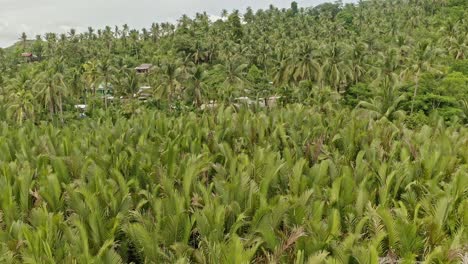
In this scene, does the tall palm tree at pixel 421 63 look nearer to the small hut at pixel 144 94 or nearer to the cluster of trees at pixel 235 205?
the cluster of trees at pixel 235 205

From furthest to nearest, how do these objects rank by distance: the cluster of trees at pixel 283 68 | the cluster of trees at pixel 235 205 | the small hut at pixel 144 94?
the small hut at pixel 144 94 < the cluster of trees at pixel 283 68 < the cluster of trees at pixel 235 205

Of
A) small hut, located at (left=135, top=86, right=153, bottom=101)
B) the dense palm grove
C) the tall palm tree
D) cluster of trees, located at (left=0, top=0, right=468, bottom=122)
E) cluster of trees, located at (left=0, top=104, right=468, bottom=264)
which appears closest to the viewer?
cluster of trees, located at (left=0, top=104, right=468, bottom=264)

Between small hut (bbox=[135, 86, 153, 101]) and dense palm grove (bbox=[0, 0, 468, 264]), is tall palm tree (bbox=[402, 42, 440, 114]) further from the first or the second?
small hut (bbox=[135, 86, 153, 101])

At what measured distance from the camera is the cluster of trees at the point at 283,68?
4050cm

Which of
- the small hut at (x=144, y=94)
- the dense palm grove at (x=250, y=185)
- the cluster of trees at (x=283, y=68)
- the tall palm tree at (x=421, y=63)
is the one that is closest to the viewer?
the dense palm grove at (x=250, y=185)

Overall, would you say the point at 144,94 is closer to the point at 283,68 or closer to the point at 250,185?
the point at 283,68

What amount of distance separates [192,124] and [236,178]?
992cm

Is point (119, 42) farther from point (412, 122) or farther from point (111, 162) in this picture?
point (111, 162)

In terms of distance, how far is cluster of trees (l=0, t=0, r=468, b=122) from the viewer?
40.5 metres

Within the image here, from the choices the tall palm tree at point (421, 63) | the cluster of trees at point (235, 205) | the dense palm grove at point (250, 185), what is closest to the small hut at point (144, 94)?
the dense palm grove at point (250, 185)

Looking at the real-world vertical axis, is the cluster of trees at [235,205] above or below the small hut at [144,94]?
above

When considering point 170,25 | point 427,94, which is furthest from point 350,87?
point 170,25

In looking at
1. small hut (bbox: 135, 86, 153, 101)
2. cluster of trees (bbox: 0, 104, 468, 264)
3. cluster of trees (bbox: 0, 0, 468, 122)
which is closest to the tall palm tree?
cluster of trees (bbox: 0, 0, 468, 122)

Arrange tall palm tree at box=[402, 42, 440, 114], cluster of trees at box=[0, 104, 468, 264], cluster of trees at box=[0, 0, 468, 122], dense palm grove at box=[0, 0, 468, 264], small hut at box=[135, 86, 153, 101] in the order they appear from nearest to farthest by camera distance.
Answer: cluster of trees at box=[0, 104, 468, 264] → dense palm grove at box=[0, 0, 468, 264] → tall palm tree at box=[402, 42, 440, 114] → cluster of trees at box=[0, 0, 468, 122] → small hut at box=[135, 86, 153, 101]
